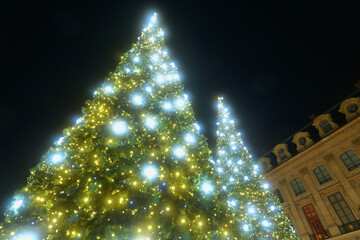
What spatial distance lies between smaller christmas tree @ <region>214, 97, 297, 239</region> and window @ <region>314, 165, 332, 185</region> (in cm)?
721

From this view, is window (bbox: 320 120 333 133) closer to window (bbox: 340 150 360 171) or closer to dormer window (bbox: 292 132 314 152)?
dormer window (bbox: 292 132 314 152)

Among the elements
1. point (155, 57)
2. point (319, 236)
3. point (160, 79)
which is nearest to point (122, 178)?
point (160, 79)

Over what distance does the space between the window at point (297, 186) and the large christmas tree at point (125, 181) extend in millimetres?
15885

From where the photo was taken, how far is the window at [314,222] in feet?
51.8

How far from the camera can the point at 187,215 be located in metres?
5.66

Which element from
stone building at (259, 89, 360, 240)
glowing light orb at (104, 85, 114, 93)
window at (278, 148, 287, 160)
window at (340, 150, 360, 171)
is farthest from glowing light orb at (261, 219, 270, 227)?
glowing light orb at (104, 85, 114, 93)

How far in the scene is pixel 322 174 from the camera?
17.2 m

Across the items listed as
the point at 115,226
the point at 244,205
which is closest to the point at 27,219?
the point at 115,226

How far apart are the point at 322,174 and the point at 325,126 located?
4.45 metres

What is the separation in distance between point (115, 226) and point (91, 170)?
1.84 metres

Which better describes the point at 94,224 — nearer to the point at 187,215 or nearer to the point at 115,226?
the point at 115,226

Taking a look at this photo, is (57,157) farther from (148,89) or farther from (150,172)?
(148,89)

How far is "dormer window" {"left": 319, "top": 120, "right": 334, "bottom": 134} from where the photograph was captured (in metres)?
17.5

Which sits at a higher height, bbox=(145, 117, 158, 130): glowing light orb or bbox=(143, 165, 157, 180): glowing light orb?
bbox=(145, 117, 158, 130): glowing light orb
